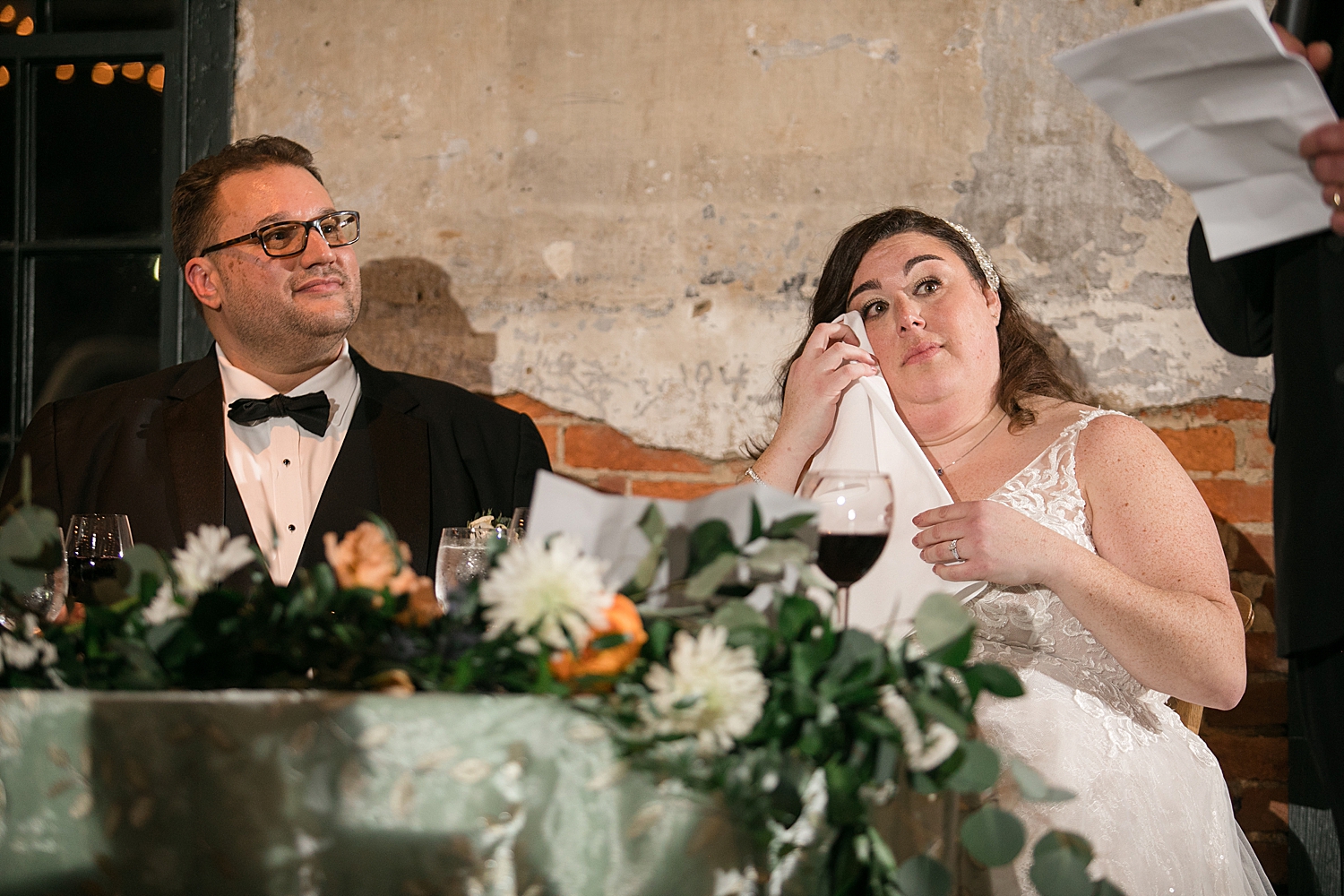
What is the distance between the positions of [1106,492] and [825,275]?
76cm

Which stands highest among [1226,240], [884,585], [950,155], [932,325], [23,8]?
[23,8]

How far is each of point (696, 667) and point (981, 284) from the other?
1.61 m

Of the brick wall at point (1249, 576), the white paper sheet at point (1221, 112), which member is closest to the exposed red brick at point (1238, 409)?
the brick wall at point (1249, 576)

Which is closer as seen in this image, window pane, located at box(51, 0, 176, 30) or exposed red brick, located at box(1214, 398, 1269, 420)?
exposed red brick, located at box(1214, 398, 1269, 420)

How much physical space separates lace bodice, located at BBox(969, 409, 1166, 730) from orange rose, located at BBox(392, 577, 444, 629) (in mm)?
1100

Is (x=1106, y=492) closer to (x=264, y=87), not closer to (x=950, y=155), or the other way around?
(x=950, y=155)

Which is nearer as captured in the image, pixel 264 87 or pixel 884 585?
pixel 884 585

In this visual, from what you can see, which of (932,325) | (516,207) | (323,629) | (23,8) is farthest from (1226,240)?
(23,8)

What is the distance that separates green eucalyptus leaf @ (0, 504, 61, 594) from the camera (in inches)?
31.1

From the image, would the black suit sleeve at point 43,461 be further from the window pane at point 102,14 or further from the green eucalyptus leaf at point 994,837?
the green eucalyptus leaf at point 994,837

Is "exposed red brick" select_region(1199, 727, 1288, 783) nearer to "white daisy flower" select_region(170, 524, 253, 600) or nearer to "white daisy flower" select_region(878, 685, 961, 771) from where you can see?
"white daisy flower" select_region(878, 685, 961, 771)

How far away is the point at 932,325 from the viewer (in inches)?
76.6

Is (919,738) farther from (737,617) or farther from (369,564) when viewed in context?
(369,564)

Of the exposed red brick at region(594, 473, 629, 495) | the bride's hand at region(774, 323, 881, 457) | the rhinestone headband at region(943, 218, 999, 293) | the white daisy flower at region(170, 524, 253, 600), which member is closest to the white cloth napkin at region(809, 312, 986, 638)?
the bride's hand at region(774, 323, 881, 457)
